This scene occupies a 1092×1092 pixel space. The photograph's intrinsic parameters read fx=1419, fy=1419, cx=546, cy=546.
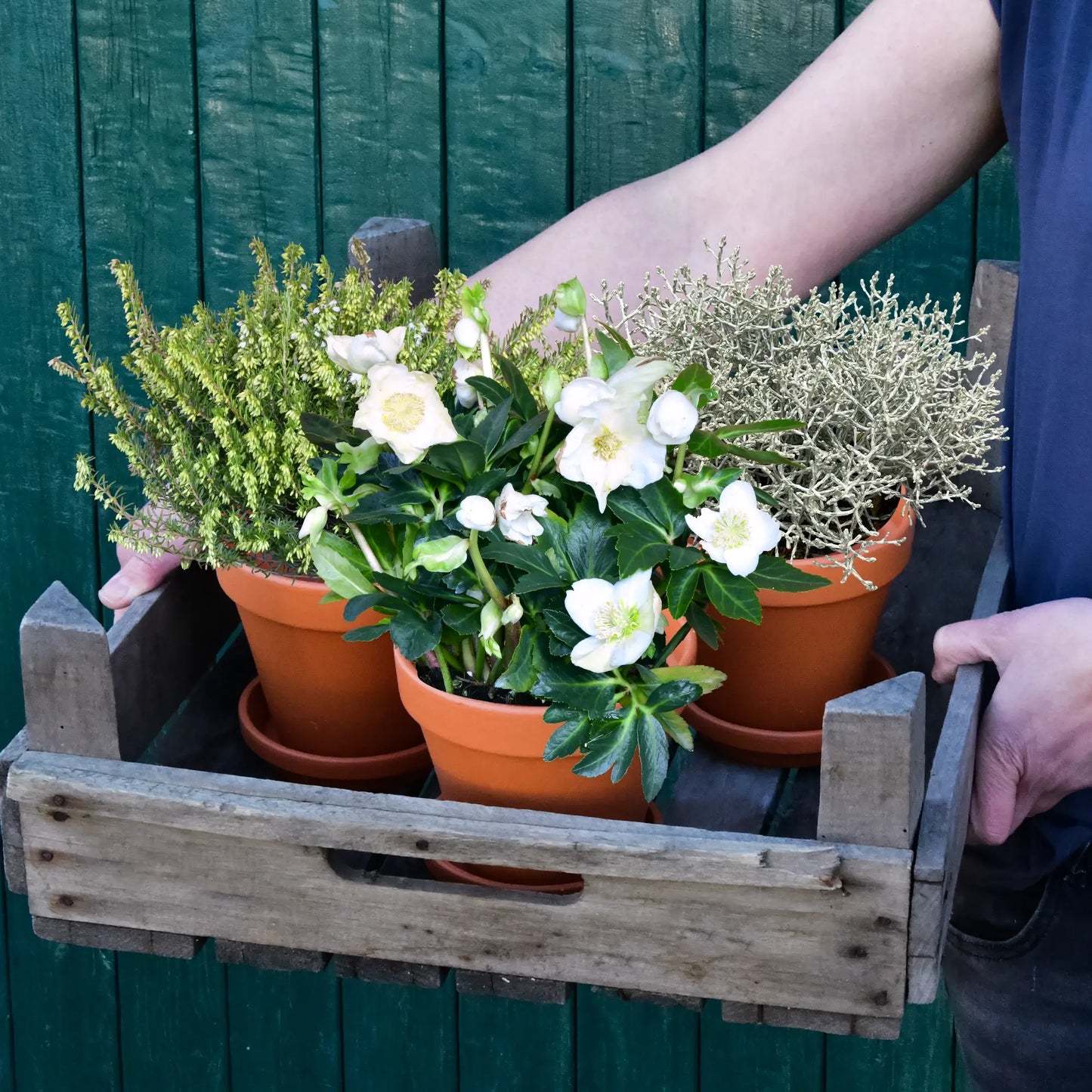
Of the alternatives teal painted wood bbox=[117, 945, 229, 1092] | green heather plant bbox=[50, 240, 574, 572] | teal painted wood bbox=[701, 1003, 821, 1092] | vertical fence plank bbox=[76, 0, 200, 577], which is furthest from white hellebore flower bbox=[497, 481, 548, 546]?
teal painted wood bbox=[117, 945, 229, 1092]

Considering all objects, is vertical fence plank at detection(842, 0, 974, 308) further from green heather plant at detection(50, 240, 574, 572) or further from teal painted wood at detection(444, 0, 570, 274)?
green heather plant at detection(50, 240, 574, 572)

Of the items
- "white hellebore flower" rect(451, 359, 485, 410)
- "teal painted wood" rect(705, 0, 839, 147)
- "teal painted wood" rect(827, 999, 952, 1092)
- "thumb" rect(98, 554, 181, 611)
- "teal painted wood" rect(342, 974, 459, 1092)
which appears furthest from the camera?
"teal painted wood" rect(342, 974, 459, 1092)

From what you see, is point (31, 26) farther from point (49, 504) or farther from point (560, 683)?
point (560, 683)

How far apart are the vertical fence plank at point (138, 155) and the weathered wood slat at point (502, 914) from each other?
944 mm

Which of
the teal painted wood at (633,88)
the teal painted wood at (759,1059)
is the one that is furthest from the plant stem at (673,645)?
the teal painted wood at (759,1059)

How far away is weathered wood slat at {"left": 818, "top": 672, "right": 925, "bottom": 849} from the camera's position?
66 cm

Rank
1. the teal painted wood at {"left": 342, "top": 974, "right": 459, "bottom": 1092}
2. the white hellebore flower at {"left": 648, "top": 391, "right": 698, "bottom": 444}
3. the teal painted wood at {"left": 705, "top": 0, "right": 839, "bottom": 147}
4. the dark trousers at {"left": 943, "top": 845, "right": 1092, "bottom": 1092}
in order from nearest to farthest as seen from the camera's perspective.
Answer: the white hellebore flower at {"left": 648, "top": 391, "right": 698, "bottom": 444} < the dark trousers at {"left": 943, "top": 845, "right": 1092, "bottom": 1092} < the teal painted wood at {"left": 705, "top": 0, "right": 839, "bottom": 147} < the teal painted wood at {"left": 342, "top": 974, "right": 459, "bottom": 1092}

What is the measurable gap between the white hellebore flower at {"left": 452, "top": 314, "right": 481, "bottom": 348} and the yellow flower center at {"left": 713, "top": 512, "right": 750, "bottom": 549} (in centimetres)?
17

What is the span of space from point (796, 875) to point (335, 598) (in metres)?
0.29

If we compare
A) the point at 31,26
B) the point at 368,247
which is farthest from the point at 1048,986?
the point at 31,26

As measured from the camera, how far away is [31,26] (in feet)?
5.07

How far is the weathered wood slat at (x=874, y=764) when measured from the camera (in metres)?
0.66

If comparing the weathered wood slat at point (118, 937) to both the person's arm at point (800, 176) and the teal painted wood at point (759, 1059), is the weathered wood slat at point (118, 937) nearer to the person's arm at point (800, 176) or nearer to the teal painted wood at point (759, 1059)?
the person's arm at point (800, 176)

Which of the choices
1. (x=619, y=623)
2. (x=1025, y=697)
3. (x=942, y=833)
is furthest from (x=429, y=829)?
(x=1025, y=697)
